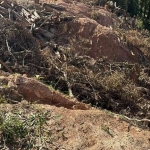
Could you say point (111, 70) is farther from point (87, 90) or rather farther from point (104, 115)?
point (104, 115)

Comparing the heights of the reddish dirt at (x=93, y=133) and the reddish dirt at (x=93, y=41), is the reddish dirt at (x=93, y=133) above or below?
above

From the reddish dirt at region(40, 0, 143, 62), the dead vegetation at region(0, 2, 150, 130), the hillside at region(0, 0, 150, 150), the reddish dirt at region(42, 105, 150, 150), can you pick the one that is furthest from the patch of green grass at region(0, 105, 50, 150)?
the reddish dirt at region(40, 0, 143, 62)

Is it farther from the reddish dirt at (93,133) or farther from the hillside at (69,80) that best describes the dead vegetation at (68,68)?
the reddish dirt at (93,133)

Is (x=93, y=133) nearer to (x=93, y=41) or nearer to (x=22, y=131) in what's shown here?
(x=22, y=131)

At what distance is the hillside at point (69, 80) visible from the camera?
16.4 feet

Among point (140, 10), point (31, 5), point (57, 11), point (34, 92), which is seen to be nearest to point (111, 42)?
point (57, 11)

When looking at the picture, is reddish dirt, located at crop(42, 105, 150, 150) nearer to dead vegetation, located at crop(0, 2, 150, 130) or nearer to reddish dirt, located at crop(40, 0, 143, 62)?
dead vegetation, located at crop(0, 2, 150, 130)

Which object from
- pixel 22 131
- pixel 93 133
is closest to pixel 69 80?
pixel 93 133

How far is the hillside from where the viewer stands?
16.4 feet

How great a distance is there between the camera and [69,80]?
8.48 metres

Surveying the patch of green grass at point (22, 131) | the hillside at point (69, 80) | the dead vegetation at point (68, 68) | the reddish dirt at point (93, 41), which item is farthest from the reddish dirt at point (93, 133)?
the reddish dirt at point (93, 41)

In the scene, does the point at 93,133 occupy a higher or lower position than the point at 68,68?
higher

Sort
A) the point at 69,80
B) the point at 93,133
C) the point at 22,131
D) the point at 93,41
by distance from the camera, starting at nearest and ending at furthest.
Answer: the point at 22,131 < the point at 93,133 < the point at 69,80 < the point at 93,41

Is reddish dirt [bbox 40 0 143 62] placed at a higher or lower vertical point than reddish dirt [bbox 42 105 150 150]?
lower
